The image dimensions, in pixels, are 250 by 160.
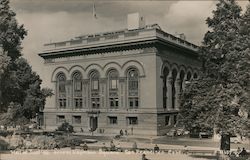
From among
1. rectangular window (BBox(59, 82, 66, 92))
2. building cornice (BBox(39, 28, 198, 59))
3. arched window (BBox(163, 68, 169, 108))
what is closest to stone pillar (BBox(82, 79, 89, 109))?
rectangular window (BBox(59, 82, 66, 92))

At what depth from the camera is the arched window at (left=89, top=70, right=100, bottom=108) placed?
64250 mm

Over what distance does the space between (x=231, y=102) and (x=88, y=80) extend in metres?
38.8

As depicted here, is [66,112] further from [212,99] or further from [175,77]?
[212,99]

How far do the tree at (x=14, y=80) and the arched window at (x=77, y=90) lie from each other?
10.9 m

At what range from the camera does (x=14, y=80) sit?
43938mm

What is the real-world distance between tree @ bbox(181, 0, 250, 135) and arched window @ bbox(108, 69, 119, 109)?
97.4 feet

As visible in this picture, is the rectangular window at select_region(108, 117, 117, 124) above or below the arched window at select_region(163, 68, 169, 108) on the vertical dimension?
below

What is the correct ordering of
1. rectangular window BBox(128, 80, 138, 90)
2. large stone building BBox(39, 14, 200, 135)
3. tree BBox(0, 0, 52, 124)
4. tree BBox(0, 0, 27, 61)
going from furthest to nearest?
rectangular window BBox(128, 80, 138, 90), large stone building BBox(39, 14, 200, 135), tree BBox(0, 0, 27, 61), tree BBox(0, 0, 52, 124)

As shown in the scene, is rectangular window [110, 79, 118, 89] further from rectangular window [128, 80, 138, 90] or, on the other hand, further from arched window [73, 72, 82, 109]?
arched window [73, 72, 82, 109]

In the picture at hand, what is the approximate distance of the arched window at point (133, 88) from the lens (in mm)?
59719

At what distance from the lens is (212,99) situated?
30.1 meters

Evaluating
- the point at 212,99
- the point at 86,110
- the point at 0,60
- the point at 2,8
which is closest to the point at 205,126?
the point at 212,99

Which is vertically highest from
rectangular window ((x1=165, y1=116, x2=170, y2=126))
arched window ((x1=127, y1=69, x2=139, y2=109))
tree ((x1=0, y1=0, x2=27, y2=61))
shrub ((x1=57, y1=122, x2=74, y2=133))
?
tree ((x1=0, y1=0, x2=27, y2=61))

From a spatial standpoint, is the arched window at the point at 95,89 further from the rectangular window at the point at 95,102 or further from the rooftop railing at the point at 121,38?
the rooftop railing at the point at 121,38
